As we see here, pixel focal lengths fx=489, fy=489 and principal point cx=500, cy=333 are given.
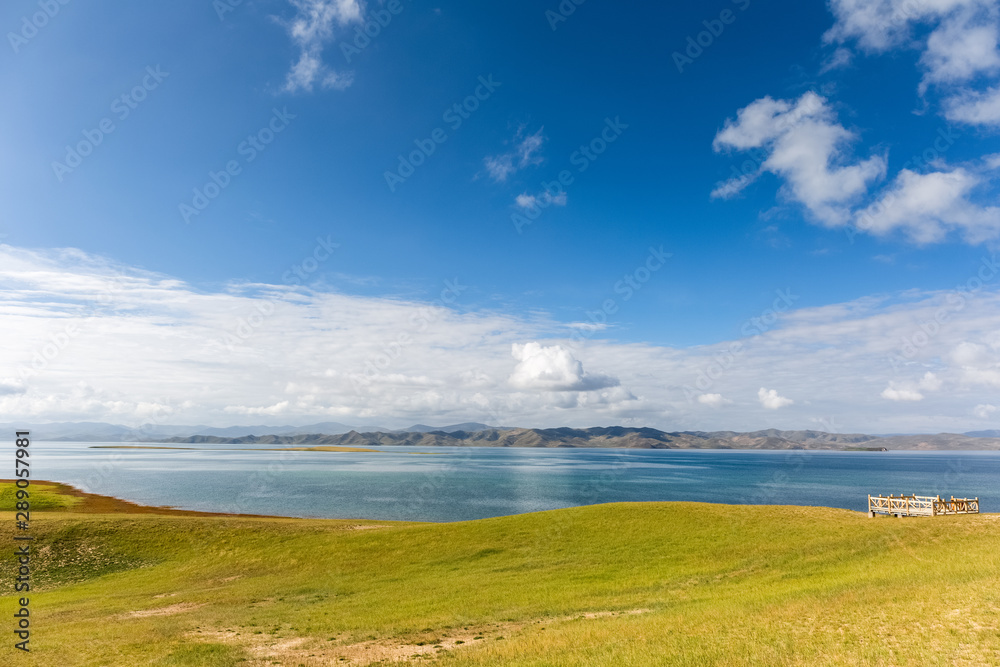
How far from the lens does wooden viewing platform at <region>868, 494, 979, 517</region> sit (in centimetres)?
4659

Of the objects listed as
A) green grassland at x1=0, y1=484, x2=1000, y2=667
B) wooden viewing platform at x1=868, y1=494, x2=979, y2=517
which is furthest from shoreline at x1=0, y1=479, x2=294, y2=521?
wooden viewing platform at x1=868, y1=494, x2=979, y2=517

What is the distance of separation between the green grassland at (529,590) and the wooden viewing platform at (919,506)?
16.2 feet

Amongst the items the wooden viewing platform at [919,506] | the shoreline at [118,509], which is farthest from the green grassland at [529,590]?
the shoreline at [118,509]

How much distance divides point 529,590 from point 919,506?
41.1 meters

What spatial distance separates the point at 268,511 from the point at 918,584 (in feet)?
300

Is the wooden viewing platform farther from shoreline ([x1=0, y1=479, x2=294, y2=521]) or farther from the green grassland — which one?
shoreline ([x1=0, y1=479, x2=294, y2=521])

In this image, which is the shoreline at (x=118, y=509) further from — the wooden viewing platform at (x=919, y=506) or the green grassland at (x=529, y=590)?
the wooden viewing platform at (x=919, y=506)

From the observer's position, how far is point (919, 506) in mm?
47250

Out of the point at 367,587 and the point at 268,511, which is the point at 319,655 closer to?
the point at 367,587

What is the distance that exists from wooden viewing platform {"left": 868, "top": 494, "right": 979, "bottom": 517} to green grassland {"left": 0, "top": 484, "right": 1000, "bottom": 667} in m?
4.94

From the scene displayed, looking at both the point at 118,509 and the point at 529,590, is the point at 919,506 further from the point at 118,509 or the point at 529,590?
the point at 118,509

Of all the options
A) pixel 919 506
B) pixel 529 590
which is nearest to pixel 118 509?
pixel 529 590

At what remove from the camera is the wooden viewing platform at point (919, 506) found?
4659 centimetres

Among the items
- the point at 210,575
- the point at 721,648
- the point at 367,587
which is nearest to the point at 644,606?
the point at 721,648
